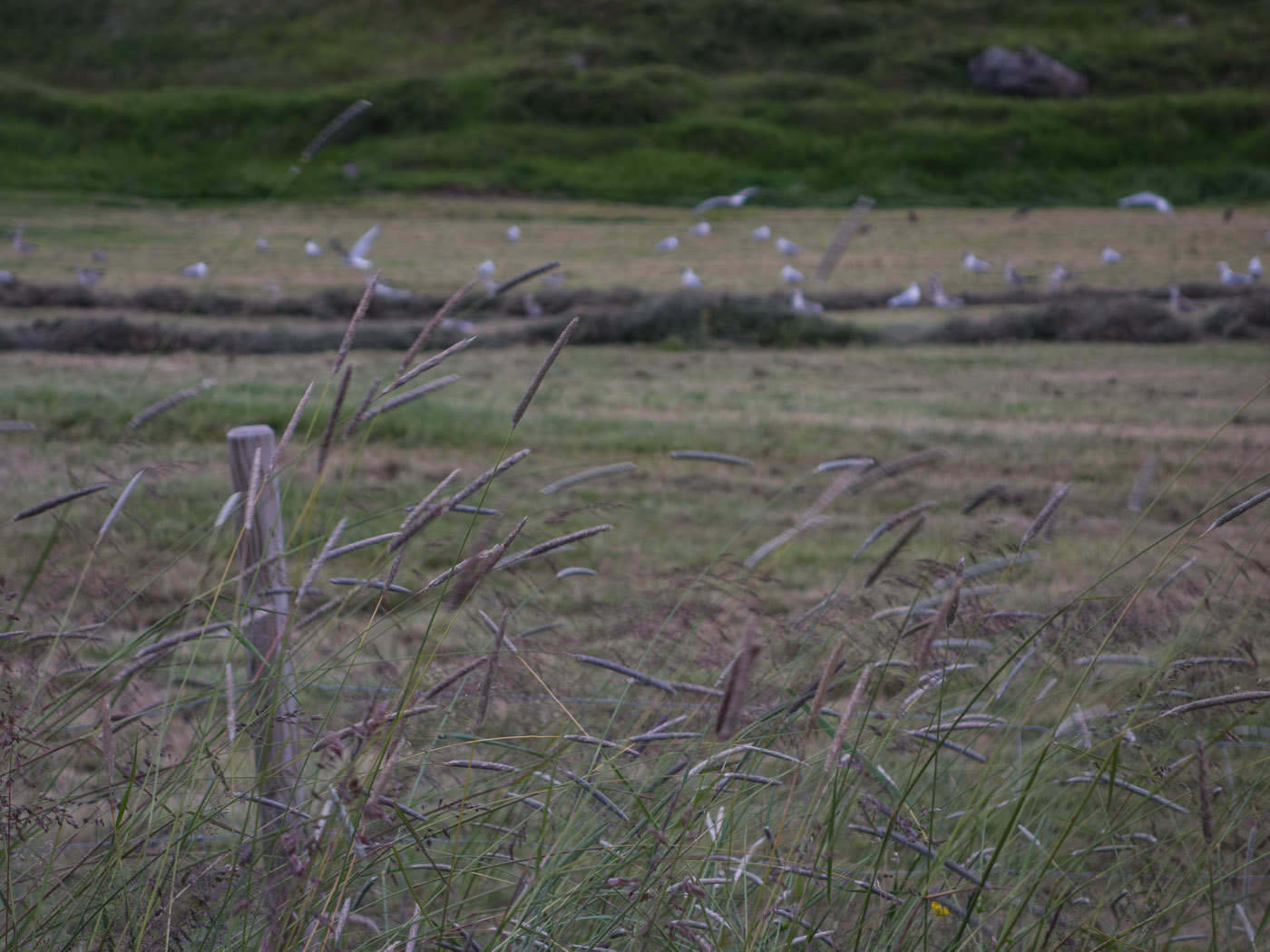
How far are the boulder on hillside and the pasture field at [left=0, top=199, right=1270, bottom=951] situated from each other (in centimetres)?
2514

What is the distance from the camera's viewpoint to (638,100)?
95.6 feet

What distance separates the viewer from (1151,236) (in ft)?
54.0

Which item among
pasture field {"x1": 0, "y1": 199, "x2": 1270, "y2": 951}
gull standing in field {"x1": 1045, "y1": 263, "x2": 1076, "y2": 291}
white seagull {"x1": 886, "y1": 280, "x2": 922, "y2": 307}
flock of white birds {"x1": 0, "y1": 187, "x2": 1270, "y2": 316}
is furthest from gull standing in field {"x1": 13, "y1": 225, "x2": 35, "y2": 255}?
gull standing in field {"x1": 1045, "y1": 263, "x2": 1076, "y2": 291}

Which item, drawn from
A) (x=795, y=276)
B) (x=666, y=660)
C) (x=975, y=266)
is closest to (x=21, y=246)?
(x=795, y=276)

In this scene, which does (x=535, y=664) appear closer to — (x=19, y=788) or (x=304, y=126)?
(x=19, y=788)

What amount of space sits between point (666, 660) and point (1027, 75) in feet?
110

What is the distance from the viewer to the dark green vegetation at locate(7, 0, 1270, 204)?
82.6ft

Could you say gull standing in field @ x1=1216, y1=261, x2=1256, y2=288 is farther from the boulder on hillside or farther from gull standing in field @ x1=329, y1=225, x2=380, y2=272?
the boulder on hillside

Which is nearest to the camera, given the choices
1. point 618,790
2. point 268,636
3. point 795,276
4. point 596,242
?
point 618,790

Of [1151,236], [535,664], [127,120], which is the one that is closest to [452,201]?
[127,120]

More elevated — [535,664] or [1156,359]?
[535,664]

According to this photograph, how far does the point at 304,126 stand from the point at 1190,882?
2961 centimetres

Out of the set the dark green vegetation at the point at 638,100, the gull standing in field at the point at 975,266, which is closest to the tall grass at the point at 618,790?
the gull standing in field at the point at 975,266

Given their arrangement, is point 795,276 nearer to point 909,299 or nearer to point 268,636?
point 909,299
